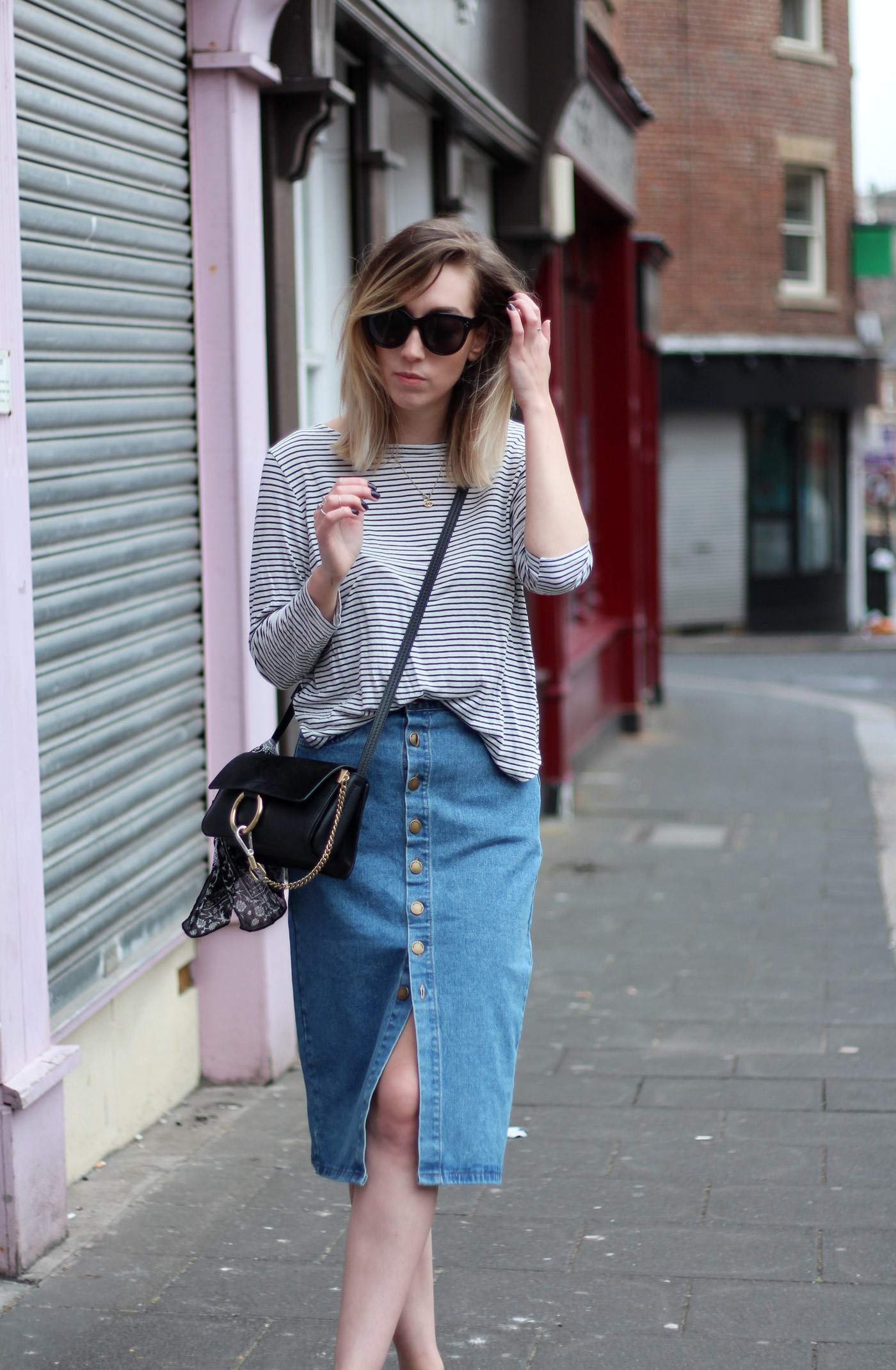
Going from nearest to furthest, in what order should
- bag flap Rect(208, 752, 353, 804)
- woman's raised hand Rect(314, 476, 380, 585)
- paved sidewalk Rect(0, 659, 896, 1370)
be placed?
woman's raised hand Rect(314, 476, 380, 585)
bag flap Rect(208, 752, 353, 804)
paved sidewalk Rect(0, 659, 896, 1370)

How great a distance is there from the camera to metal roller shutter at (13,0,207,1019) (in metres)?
3.72

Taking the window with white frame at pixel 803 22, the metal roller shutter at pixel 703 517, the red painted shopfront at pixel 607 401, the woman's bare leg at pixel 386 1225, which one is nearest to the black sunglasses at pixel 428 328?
the woman's bare leg at pixel 386 1225

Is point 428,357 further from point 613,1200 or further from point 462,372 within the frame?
point 613,1200

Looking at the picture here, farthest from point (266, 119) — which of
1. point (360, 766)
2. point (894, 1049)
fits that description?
point (894, 1049)

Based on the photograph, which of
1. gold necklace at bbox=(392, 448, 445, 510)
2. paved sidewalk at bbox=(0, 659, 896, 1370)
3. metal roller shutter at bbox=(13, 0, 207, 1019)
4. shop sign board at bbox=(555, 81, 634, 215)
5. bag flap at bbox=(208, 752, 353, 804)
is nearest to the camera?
bag flap at bbox=(208, 752, 353, 804)

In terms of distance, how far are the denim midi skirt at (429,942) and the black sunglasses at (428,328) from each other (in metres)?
0.56

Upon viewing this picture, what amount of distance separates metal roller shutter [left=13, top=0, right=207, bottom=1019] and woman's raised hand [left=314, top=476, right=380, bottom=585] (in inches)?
52.5

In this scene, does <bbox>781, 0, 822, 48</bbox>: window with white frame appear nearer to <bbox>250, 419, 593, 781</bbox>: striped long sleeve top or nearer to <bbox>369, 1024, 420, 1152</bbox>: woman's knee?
<bbox>250, 419, 593, 781</bbox>: striped long sleeve top

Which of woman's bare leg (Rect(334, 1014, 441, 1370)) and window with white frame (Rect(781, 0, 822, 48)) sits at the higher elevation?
window with white frame (Rect(781, 0, 822, 48))

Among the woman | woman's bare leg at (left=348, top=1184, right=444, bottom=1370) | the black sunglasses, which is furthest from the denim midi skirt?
the black sunglasses

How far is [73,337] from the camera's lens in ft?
12.7

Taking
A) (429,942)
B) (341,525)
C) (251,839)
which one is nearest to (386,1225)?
(429,942)

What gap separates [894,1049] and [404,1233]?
284 centimetres

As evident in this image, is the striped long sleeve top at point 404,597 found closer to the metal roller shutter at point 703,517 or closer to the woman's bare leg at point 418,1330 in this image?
the woman's bare leg at point 418,1330
